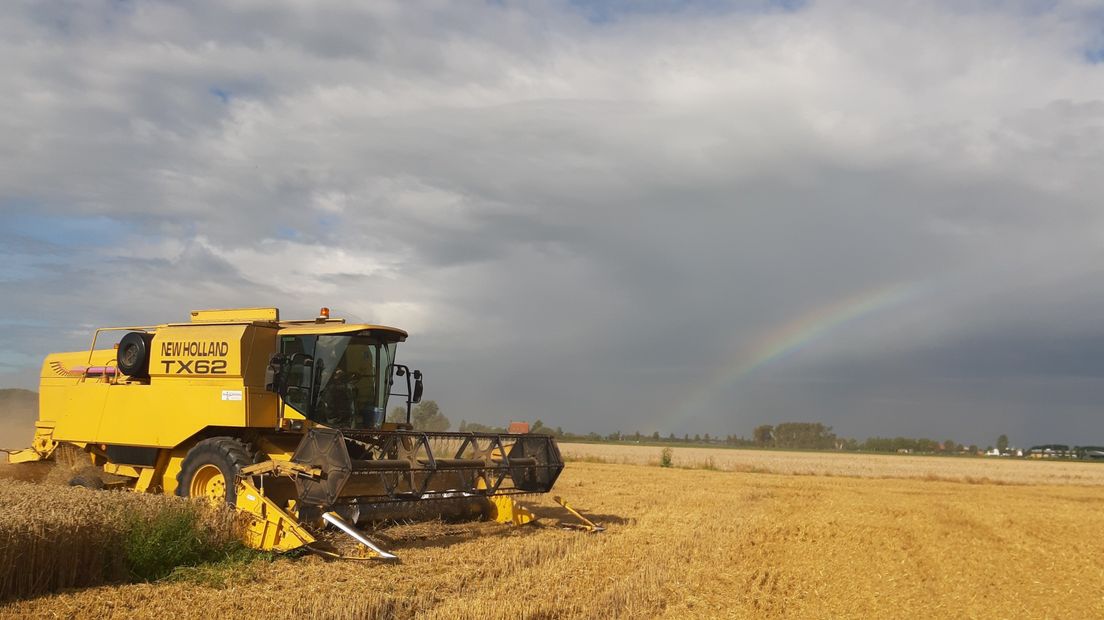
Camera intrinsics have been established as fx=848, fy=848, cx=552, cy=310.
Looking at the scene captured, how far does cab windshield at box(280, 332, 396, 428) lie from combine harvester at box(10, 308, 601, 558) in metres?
0.02

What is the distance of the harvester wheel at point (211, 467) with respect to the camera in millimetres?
11344

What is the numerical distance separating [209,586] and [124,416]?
6347mm

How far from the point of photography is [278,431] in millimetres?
12562

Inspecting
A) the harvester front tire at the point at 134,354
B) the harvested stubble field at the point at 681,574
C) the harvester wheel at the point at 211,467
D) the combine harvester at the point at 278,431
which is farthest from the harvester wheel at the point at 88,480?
the harvested stubble field at the point at 681,574

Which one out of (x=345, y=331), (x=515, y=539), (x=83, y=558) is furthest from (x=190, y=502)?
(x=515, y=539)

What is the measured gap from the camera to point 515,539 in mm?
12117

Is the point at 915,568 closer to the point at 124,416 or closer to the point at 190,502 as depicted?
the point at 190,502

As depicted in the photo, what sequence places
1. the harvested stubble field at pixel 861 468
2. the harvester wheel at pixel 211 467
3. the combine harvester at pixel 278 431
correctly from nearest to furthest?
the combine harvester at pixel 278 431 < the harvester wheel at pixel 211 467 < the harvested stubble field at pixel 861 468

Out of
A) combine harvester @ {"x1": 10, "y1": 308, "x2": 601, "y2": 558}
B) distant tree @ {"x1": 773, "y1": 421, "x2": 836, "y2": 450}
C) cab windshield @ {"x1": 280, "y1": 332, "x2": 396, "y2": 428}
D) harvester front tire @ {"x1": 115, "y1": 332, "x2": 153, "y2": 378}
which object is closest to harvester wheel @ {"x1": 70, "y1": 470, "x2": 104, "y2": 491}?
combine harvester @ {"x1": 10, "y1": 308, "x2": 601, "y2": 558}

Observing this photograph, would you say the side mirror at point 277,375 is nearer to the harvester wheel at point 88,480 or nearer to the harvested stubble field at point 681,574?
the harvested stubble field at point 681,574

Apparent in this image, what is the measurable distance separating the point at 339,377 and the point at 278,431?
1.18 m

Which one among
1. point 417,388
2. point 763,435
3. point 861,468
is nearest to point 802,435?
point 763,435

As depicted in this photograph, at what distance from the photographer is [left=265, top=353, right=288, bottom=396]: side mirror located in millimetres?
11852

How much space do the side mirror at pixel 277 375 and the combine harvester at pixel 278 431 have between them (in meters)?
0.02
